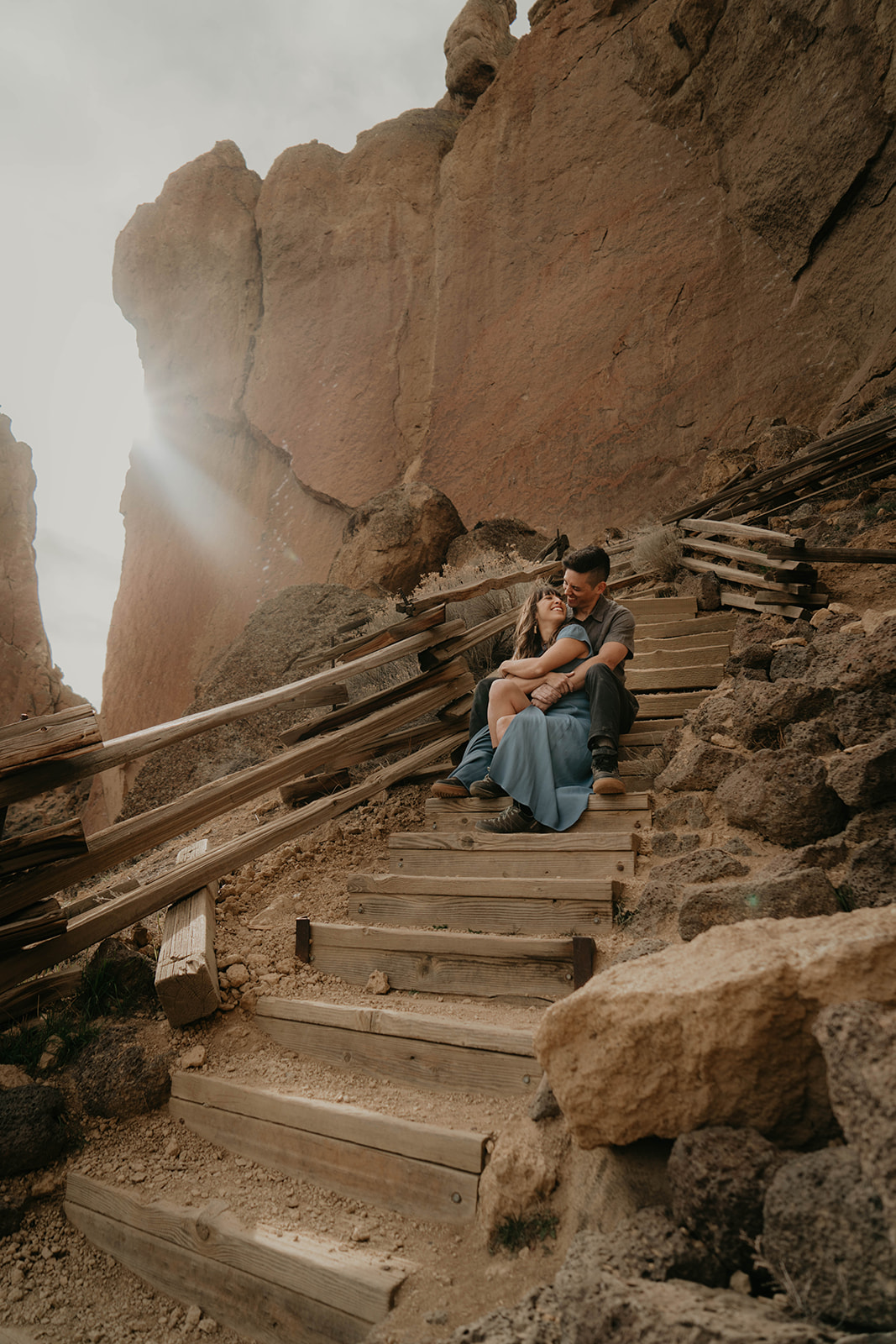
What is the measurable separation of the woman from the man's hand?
1.8 inches

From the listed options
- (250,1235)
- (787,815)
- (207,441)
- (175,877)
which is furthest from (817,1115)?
(207,441)

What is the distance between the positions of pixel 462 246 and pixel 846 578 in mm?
11652

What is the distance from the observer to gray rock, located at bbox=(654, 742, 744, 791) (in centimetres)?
338

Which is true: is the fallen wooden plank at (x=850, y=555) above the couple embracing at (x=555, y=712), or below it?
above

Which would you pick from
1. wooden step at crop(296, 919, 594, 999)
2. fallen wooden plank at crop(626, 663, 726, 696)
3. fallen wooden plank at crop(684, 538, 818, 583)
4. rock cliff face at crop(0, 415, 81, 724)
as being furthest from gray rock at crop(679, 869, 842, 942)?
rock cliff face at crop(0, 415, 81, 724)

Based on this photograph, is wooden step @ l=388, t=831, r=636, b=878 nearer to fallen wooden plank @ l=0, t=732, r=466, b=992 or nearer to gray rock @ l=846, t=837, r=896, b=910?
fallen wooden plank @ l=0, t=732, r=466, b=992

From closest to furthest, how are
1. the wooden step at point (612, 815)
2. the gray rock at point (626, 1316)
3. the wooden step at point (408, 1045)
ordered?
1. the gray rock at point (626, 1316)
2. the wooden step at point (408, 1045)
3. the wooden step at point (612, 815)

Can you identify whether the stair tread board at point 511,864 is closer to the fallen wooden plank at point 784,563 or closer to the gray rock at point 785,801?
the gray rock at point 785,801

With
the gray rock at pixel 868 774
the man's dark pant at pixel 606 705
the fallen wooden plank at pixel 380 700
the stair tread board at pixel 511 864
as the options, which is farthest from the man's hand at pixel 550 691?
the gray rock at pixel 868 774

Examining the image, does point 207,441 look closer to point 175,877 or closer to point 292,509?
point 292,509

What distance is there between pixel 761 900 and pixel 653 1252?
0.98 meters

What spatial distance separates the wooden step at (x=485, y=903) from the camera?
297 centimetres

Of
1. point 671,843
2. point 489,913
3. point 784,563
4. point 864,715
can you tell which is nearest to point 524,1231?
point 489,913

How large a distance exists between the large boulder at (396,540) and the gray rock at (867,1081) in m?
9.97
